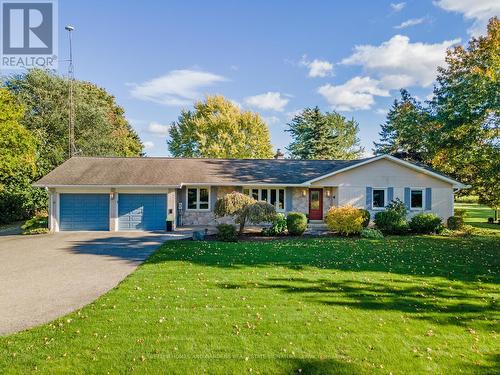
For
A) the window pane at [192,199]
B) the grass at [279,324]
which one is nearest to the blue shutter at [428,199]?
the grass at [279,324]

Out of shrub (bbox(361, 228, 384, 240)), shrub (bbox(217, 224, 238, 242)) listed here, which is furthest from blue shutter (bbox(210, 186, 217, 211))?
shrub (bbox(361, 228, 384, 240))

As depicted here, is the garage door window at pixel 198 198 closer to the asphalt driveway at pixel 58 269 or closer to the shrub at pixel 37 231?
the asphalt driveway at pixel 58 269

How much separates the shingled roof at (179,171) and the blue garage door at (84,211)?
989mm

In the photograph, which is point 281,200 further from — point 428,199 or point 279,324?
point 279,324

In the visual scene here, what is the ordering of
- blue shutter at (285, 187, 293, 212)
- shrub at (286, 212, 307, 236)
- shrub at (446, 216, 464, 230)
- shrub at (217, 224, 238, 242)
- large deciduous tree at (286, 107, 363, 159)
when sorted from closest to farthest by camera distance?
shrub at (217, 224, 238, 242) → shrub at (286, 212, 307, 236) → shrub at (446, 216, 464, 230) → blue shutter at (285, 187, 293, 212) → large deciduous tree at (286, 107, 363, 159)

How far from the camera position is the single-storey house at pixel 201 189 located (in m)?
19.2

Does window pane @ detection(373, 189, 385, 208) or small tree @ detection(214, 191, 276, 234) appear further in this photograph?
window pane @ detection(373, 189, 385, 208)

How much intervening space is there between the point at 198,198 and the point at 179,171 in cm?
236

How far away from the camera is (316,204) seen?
2173cm

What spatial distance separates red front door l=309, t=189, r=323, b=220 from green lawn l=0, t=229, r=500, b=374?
11172 mm

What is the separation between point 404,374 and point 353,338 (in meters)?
1.03

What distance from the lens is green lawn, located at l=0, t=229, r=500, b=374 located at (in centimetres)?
455

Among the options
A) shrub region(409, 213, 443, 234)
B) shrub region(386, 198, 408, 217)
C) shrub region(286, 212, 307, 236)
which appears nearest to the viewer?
shrub region(286, 212, 307, 236)

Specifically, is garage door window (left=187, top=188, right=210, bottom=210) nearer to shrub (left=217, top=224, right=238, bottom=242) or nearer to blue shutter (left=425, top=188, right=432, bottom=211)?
shrub (left=217, top=224, right=238, bottom=242)
